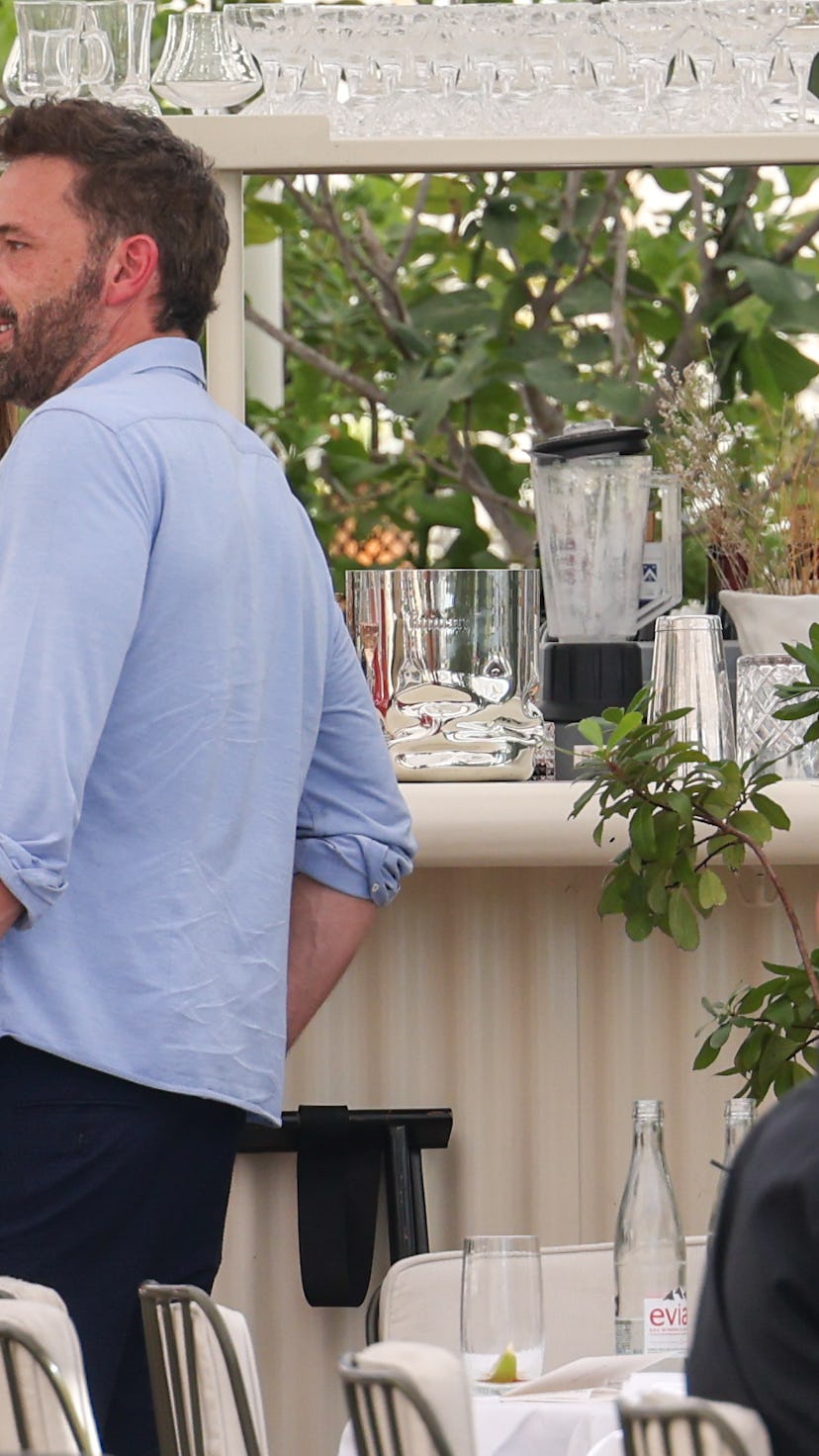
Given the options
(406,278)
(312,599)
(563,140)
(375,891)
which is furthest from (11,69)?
(406,278)

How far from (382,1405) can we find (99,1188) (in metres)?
0.79

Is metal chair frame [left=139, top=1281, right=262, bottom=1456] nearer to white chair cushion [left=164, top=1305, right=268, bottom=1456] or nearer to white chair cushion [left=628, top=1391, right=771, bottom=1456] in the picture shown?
white chair cushion [left=164, top=1305, right=268, bottom=1456]

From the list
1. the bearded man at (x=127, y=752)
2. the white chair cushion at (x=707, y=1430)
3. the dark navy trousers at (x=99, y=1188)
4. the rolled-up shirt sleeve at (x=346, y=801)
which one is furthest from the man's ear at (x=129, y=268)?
the white chair cushion at (x=707, y=1430)

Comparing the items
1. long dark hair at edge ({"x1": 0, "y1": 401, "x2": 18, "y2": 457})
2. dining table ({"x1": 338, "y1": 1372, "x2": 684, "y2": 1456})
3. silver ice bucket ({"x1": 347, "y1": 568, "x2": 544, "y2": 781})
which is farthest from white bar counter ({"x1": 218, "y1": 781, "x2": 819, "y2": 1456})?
dining table ({"x1": 338, "y1": 1372, "x2": 684, "y2": 1456})

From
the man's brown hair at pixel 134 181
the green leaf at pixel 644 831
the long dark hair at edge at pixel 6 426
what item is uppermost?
the man's brown hair at pixel 134 181

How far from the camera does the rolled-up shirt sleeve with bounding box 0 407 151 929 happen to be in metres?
1.59

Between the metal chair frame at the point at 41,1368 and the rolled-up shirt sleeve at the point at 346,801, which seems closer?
the metal chair frame at the point at 41,1368

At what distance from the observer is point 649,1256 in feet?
5.29

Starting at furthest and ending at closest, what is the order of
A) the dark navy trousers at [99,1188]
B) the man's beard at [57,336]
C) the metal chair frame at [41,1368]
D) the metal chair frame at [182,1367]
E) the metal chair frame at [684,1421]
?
the man's beard at [57,336] → the dark navy trousers at [99,1188] → the metal chair frame at [182,1367] → the metal chair frame at [41,1368] → the metal chair frame at [684,1421]

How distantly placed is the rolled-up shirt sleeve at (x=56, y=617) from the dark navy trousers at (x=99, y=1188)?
0.15 metres

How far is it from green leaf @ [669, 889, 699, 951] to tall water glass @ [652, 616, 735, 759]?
0.41 m

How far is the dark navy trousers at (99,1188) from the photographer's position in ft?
5.47

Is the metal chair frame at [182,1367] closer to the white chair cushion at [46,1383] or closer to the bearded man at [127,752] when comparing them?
the white chair cushion at [46,1383]

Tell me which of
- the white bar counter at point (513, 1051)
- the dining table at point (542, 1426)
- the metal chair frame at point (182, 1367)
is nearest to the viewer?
the metal chair frame at point (182, 1367)
